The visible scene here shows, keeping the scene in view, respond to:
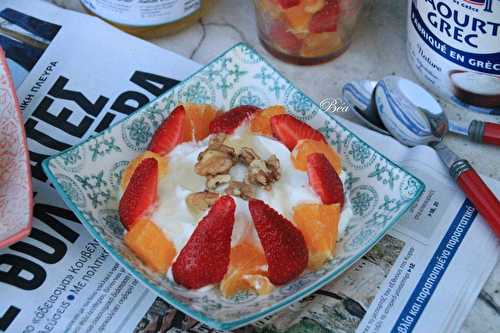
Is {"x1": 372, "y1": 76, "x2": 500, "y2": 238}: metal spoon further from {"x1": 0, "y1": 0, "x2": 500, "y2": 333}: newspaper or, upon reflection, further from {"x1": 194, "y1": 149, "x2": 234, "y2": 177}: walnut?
{"x1": 194, "y1": 149, "x2": 234, "y2": 177}: walnut

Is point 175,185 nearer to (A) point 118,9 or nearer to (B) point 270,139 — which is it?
(B) point 270,139

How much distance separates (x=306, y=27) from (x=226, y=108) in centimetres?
12

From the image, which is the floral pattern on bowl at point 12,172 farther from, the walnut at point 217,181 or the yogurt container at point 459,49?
the yogurt container at point 459,49

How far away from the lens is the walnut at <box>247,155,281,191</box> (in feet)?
2.12

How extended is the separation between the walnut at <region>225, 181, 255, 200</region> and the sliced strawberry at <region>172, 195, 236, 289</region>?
0.03m

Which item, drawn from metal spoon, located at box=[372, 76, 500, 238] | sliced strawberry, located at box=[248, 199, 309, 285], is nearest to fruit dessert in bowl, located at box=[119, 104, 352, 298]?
sliced strawberry, located at box=[248, 199, 309, 285]

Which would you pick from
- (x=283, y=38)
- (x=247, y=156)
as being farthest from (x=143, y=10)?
(x=247, y=156)

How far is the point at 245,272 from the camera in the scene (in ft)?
2.01

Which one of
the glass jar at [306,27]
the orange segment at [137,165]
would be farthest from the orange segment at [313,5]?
the orange segment at [137,165]

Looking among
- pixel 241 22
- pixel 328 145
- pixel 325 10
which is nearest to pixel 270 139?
pixel 328 145

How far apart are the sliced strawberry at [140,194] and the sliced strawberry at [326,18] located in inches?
9.7

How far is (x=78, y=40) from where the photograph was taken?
0.88 meters

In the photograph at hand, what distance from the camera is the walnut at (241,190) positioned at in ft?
2.10

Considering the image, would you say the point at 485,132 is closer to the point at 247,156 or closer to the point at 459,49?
the point at 459,49
